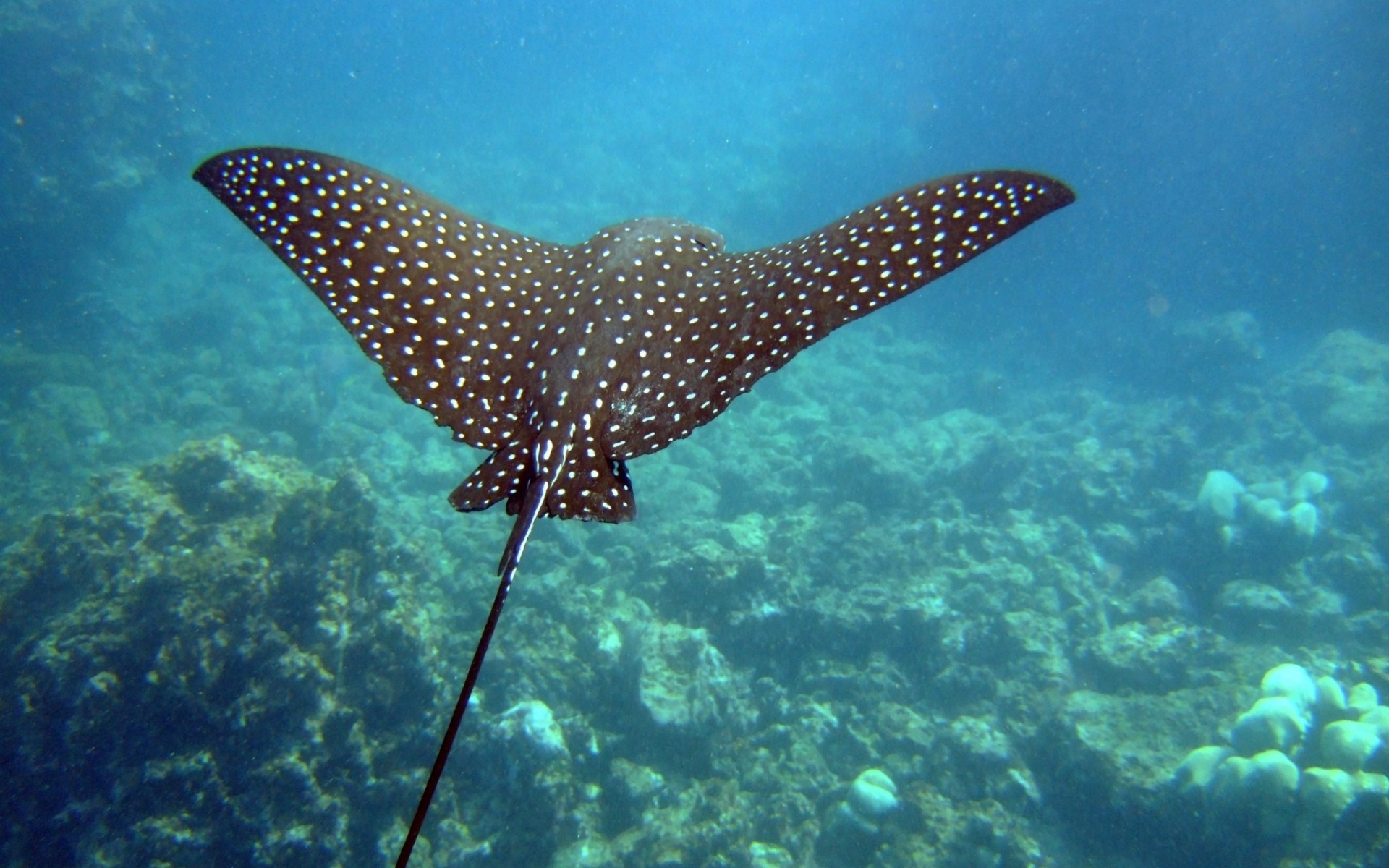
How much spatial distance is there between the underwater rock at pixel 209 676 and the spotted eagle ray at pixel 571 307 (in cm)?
333

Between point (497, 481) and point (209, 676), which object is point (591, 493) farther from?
point (209, 676)

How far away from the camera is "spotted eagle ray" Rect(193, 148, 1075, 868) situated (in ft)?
11.7

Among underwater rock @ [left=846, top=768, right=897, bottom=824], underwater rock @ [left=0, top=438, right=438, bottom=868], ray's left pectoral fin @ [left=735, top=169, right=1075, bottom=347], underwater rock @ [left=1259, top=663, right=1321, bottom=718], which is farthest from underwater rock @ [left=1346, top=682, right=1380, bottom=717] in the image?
underwater rock @ [left=0, top=438, right=438, bottom=868]

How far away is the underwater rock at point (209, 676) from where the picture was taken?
17.6 feet

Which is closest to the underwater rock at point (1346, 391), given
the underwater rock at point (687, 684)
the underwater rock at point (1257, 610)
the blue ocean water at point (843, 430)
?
the blue ocean water at point (843, 430)

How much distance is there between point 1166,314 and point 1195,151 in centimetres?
1078

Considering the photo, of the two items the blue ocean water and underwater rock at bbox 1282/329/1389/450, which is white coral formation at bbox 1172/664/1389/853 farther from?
underwater rock at bbox 1282/329/1389/450

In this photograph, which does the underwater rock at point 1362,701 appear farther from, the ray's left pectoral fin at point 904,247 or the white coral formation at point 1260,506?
the ray's left pectoral fin at point 904,247

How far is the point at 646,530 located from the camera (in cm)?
1202

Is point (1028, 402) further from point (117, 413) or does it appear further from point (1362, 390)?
point (117, 413)

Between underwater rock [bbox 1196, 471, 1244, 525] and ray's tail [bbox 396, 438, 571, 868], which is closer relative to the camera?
ray's tail [bbox 396, 438, 571, 868]

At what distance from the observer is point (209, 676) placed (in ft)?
19.1

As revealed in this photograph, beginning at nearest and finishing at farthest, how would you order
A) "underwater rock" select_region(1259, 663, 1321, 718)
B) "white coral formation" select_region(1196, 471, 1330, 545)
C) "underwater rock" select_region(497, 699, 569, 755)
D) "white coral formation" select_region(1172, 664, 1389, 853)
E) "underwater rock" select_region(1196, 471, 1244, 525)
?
"white coral formation" select_region(1172, 664, 1389, 853) < "underwater rock" select_region(497, 699, 569, 755) < "underwater rock" select_region(1259, 663, 1321, 718) < "white coral formation" select_region(1196, 471, 1330, 545) < "underwater rock" select_region(1196, 471, 1244, 525)

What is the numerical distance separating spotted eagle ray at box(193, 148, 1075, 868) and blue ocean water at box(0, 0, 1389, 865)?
4275 millimetres
